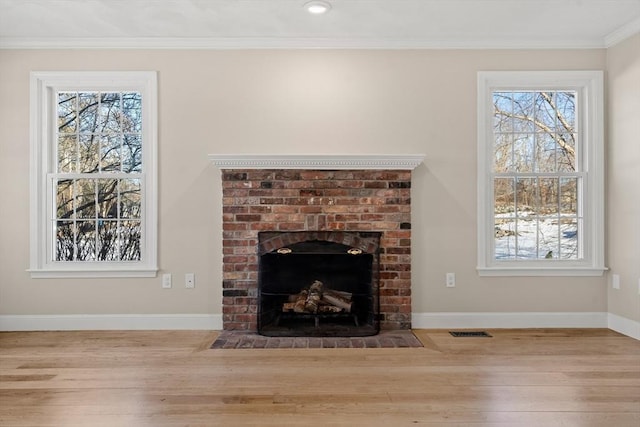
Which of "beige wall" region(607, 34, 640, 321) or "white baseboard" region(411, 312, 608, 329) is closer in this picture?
"beige wall" region(607, 34, 640, 321)

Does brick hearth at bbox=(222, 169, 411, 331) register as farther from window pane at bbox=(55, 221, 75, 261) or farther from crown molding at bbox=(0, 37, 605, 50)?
window pane at bbox=(55, 221, 75, 261)

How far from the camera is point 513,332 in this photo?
12.7 feet

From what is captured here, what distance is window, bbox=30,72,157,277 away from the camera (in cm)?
396

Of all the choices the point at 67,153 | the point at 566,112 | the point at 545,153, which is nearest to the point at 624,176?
the point at 545,153

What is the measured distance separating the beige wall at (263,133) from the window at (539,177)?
8.2 inches

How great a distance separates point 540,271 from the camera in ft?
13.2

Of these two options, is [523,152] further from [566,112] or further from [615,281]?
[615,281]

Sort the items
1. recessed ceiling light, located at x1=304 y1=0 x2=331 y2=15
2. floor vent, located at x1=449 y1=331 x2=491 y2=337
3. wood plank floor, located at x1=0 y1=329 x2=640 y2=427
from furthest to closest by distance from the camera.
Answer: floor vent, located at x1=449 y1=331 x2=491 y2=337 → recessed ceiling light, located at x1=304 y1=0 x2=331 y2=15 → wood plank floor, located at x1=0 y1=329 x2=640 y2=427

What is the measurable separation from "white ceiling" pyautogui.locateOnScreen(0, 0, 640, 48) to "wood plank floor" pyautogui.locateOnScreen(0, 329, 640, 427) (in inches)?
101

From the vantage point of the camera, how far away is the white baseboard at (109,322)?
3949 mm

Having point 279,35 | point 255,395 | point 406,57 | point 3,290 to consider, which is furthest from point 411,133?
point 3,290

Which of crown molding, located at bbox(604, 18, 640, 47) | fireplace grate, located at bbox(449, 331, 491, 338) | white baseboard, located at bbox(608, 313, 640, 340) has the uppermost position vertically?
crown molding, located at bbox(604, 18, 640, 47)

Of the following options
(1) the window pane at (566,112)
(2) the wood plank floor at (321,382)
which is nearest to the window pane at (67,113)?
(2) the wood plank floor at (321,382)

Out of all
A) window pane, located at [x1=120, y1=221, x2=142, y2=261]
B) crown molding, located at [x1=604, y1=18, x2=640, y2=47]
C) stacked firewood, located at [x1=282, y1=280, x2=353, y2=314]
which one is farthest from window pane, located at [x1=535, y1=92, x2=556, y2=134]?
window pane, located at [x1=120, y1=221, x2=142, y2=261]
